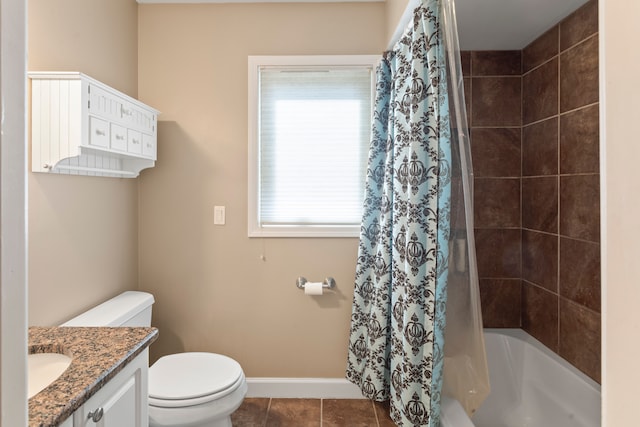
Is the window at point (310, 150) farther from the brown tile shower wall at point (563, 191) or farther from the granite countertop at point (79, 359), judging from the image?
the granite countertop at point (79, 359)

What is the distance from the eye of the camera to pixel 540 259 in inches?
80.4

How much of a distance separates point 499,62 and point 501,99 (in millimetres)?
229

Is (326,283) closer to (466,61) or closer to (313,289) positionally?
(313,289)

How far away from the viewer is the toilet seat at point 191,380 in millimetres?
1524

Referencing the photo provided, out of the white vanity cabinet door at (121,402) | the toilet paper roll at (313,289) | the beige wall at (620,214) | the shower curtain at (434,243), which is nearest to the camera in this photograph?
the beige wall at (620,214)

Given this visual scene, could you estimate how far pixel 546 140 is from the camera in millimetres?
1964

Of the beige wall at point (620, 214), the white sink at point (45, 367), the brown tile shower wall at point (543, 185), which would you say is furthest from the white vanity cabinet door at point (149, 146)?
the beige wall at point (620, 214)

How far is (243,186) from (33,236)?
1099 millimetres

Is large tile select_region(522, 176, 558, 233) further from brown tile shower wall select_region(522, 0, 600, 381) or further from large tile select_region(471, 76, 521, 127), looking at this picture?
large tile select_region(471, 76, 521, 127)

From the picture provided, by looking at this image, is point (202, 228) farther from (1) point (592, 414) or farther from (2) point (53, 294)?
(1) point (592, 414)

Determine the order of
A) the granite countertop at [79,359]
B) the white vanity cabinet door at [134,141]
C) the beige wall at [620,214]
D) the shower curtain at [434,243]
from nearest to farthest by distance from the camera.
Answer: the beige wall at [620,214] < the granite countertop at [79,359] < the shower curtain at [434,243] < the white vanity cabinet door at [134,141]

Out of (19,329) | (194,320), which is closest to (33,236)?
(194,320)

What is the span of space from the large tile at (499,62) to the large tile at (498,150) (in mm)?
352

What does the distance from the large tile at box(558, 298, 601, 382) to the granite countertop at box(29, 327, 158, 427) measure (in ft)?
6.20
